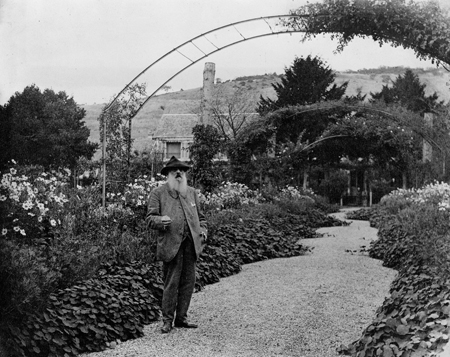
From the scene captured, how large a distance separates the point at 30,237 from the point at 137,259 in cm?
159

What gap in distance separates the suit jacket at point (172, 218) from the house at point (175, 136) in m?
32.5

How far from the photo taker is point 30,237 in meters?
5.80

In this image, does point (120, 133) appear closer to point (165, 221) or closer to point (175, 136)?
point (165, 221)

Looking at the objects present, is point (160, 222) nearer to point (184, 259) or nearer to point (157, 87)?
point (184, 259)

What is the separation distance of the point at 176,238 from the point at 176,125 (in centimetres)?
3538

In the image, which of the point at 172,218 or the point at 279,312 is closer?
the point at 172,218

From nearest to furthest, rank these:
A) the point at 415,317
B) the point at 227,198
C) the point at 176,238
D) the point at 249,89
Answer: the point at 415,317 < the point at 176,238 < the point at 227,198 < the point at 249,89

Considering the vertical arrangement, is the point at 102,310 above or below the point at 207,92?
below

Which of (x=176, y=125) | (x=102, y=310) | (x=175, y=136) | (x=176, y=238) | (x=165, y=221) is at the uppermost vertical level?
A: (x=176, y=125)

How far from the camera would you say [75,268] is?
5410 mm

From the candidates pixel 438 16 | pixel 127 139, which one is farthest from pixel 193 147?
pixel 438 16

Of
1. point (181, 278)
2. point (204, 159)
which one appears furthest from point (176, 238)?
point (204, 159)

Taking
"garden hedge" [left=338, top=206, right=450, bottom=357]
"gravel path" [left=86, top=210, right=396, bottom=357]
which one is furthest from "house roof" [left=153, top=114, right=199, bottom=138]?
"garden hedge" [left=338, top=206, right=450, bottom=357]

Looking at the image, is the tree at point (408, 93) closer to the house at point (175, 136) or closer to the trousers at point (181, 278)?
A: the house at point (175, 136)
